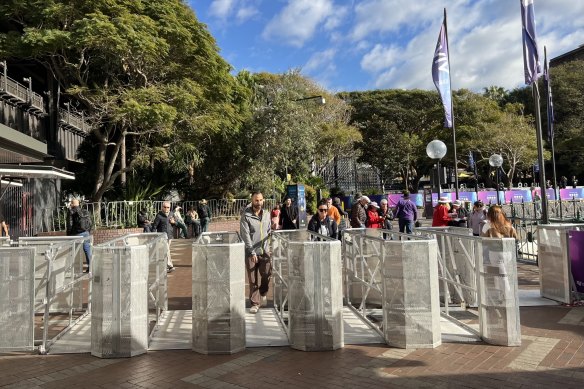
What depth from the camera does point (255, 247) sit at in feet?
23.1

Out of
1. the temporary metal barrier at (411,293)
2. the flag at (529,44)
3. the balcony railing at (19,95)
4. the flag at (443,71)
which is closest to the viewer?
the temporary metal barrier at (411,293)

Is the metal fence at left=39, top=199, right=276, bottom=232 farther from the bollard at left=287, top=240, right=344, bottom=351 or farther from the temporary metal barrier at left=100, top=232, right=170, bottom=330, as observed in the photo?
the bollard at left=287, top=240, right=344, bottom=351

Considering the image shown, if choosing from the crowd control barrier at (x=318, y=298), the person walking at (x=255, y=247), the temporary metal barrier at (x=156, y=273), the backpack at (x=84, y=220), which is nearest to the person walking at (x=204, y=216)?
the backpack at (x=84, y=220)

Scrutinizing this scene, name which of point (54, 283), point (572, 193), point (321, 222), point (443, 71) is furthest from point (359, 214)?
point (572, 193)

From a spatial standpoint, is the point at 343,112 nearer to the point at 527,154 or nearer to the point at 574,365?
the point at 527,154

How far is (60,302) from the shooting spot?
7566 millimetres

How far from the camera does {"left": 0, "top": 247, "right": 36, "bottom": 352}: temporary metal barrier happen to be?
528 cm

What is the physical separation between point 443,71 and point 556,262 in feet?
30.6

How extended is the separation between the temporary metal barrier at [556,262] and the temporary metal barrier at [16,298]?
7.46 m

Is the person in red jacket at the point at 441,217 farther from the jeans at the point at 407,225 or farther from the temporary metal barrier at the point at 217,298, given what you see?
the temporary metal barrier at the point at 217,298

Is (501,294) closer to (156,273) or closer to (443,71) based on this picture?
(156,273)

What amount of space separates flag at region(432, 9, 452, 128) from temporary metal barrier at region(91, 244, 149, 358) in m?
12.6

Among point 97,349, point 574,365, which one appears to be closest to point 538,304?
point 574,365

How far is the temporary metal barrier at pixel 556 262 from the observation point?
7258 millimetres
